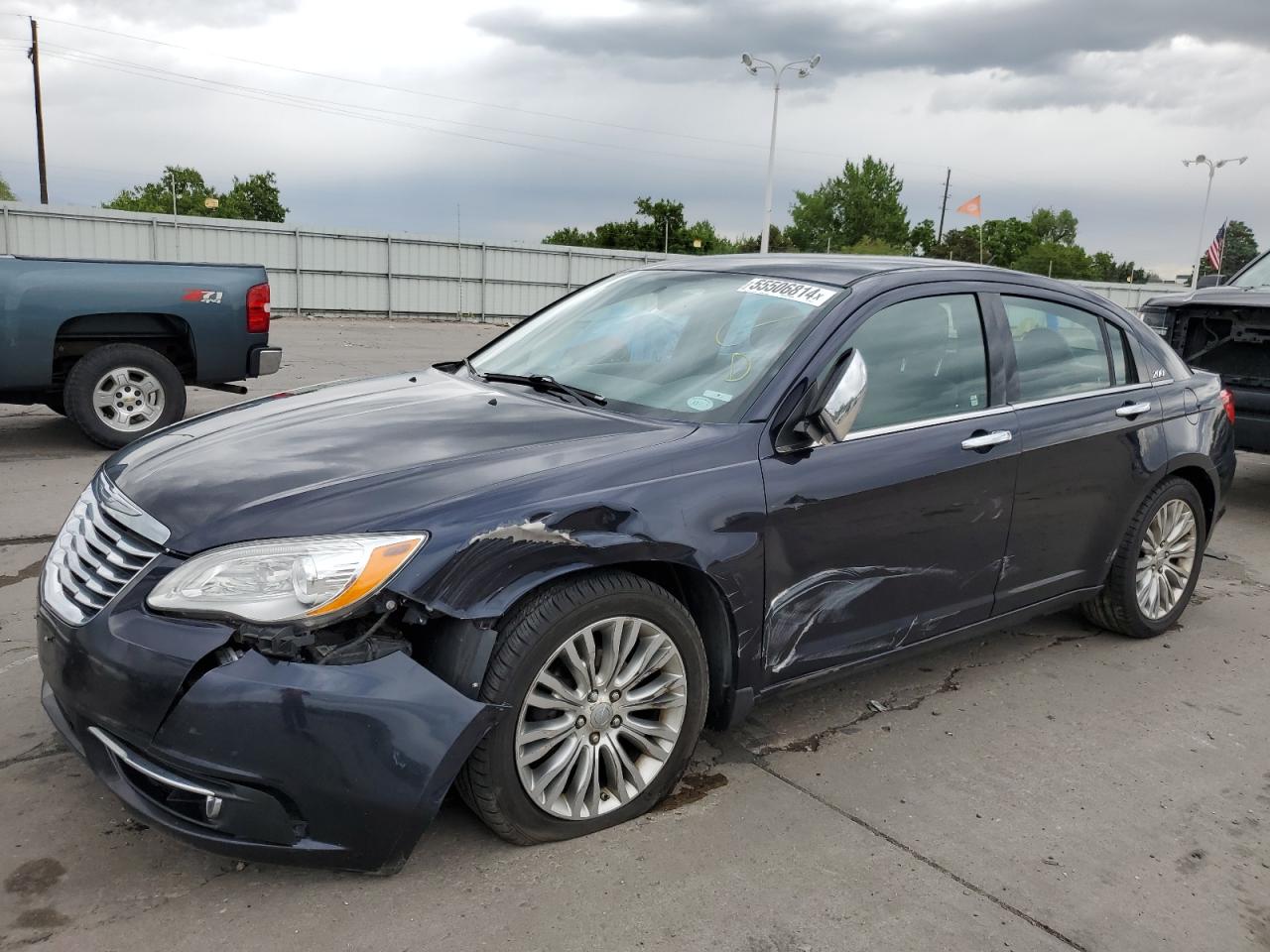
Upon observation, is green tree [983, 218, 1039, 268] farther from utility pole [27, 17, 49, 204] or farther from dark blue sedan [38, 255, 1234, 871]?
dark blue sedan [38, 255, 1234, 871]

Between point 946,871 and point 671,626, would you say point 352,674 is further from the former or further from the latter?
point 946,871

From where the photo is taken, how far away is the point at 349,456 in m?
2.90

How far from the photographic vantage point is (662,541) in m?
2.84

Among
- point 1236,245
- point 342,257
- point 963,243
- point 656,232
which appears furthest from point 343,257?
point 1236,245

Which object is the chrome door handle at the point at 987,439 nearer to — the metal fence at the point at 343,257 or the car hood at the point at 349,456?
the car hood at the point at 349,456

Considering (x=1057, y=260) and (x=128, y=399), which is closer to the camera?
(x=128, y=399)

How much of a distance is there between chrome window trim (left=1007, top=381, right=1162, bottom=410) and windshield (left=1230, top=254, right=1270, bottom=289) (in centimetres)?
484

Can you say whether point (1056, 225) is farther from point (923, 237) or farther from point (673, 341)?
point (673, 341)

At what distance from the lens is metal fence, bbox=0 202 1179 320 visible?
24.8m

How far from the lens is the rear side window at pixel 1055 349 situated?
400cm

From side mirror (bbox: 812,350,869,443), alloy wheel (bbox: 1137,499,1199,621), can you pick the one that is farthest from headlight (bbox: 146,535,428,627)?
alloy wheel (bbox: 1137,499,1199,621)

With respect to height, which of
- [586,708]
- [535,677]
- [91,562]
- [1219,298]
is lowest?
[586,708]

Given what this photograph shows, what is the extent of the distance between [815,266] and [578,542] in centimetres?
164

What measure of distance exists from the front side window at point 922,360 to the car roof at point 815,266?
18 cm
